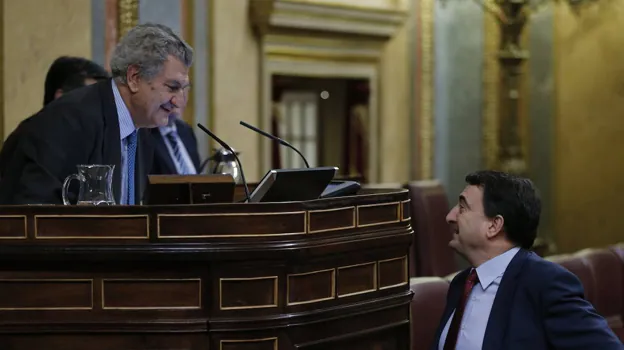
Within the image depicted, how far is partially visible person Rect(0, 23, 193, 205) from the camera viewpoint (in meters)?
2.84

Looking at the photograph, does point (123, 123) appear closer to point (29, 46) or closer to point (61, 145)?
point (61, 145)

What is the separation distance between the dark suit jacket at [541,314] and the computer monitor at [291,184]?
498 mm

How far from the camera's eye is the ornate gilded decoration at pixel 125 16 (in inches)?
199

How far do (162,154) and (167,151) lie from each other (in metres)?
0.08

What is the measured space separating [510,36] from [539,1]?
316mm

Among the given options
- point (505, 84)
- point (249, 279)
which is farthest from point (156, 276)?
point (505, 84)

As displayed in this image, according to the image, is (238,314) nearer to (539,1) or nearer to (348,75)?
(348,75)

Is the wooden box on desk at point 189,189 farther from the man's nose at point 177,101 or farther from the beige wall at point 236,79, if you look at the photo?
the beige wall at point 236,79

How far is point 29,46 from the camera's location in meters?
4.63

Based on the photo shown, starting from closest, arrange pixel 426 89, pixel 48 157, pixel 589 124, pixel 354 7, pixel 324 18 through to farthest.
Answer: pixel 48 157 → pixel 324 18 → pixel 354 7 → pixel 426 89 → pixel 589 124

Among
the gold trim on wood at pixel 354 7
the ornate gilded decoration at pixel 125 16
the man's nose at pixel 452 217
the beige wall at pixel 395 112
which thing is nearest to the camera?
the man's nose at pixel 452 217

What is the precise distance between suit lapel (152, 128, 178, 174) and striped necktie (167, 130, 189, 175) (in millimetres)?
67

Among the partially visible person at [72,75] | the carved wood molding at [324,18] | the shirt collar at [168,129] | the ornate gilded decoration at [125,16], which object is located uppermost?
the carved wood molding at [324,18]

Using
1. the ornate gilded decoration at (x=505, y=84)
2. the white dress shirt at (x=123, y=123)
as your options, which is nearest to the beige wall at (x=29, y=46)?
the white dress shirt at (x=123, y=123)
